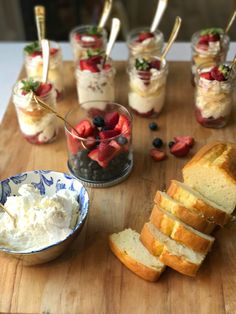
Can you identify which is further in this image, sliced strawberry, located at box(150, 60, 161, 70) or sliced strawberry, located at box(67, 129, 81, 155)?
sliced strawberry, located at box(150, 60, 161, 70)

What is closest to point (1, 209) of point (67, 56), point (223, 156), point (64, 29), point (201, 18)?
point (223, 156)

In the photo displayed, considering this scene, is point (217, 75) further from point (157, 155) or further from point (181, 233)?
point (181, 233)

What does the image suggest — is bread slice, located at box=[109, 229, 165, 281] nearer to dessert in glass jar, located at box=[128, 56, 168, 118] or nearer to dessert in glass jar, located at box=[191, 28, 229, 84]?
dessert in glass jar, located at box=[128, 56, 168, 118]

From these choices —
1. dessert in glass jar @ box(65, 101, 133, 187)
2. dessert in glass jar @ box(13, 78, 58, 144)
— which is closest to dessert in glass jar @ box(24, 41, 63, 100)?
dessert in glass jar @ box(13, 78, 58, 144)

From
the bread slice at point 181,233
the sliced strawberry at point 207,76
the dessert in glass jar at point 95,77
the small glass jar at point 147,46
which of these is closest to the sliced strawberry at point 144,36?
the small glass jar at point 147,46

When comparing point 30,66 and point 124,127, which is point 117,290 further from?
point 30,66

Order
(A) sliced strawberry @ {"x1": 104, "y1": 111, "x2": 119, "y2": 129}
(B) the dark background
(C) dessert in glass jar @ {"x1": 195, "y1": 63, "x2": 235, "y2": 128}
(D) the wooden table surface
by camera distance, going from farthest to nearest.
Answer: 1. (B) the dark background
2. (C) dessert in glass jar @ {"x1": 195, "y1": 63, "x2": 235, "y2": 128}
3. (A) sliced strawberry @ {"x1": 104, "y1": 111, "x2": 119, "y2": 129}
4. (D) the wooden table surface

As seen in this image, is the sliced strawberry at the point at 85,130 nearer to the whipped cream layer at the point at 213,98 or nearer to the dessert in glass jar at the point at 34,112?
the dessert in glass jar at the point at 34,112
